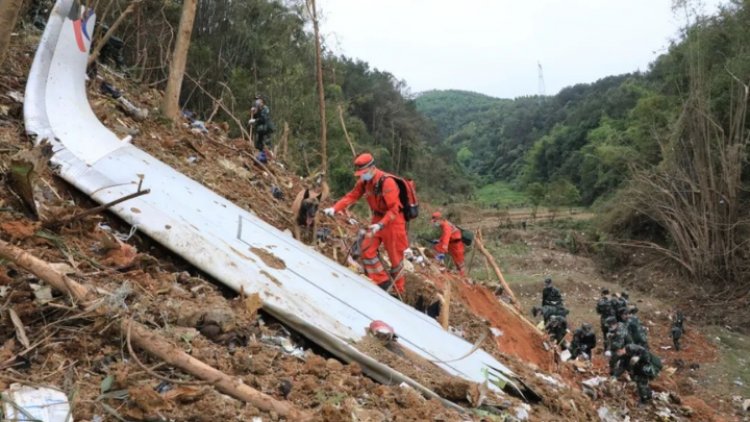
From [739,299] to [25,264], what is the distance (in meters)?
15.8

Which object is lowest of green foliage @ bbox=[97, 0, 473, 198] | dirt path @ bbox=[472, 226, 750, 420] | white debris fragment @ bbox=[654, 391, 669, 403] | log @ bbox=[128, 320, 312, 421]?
dirt path @ bbox=[472, 226, 750, 420]

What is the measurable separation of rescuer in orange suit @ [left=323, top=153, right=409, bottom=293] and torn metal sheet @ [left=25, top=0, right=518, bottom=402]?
627 mm

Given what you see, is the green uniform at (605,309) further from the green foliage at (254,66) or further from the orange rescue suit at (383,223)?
the green foliage at (254,66)

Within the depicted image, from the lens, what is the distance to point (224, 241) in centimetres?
407

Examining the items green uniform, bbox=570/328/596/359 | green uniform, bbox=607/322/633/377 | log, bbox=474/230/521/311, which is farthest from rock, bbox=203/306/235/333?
log, bbox=474/230/521/311

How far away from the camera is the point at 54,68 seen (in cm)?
554

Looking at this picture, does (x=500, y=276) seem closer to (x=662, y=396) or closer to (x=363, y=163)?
(x=662, y=396)

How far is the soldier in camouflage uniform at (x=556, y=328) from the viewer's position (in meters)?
8.60

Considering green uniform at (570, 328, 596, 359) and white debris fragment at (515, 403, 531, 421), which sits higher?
white debris fragment at (515, 403, 531, 421)

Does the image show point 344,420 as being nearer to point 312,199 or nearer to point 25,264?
point 25,264

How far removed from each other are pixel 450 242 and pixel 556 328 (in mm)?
2035

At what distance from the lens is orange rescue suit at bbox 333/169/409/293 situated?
5734mm

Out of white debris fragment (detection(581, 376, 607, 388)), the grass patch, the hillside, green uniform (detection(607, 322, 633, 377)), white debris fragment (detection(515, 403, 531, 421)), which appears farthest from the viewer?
the grass patch

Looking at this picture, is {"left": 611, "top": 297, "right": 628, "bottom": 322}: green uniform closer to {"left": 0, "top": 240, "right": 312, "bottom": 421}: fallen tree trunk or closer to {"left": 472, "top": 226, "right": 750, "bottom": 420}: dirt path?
{"left": 472, "top": 226, "right": 750, "bottom": 420}: dirt path
